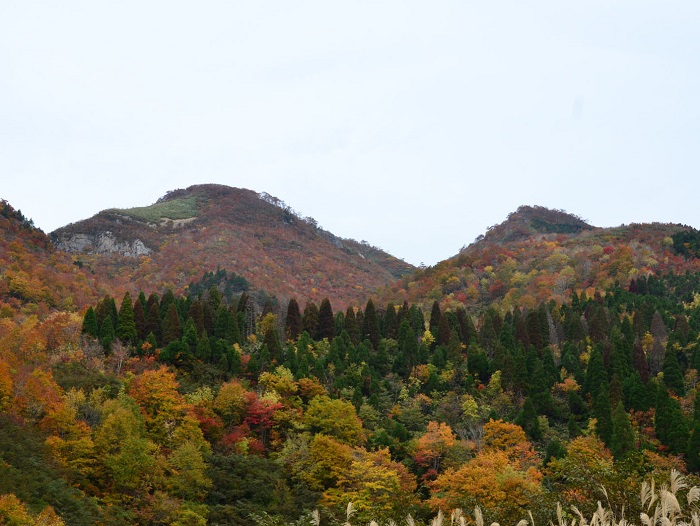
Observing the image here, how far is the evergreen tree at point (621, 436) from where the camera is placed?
181 feet

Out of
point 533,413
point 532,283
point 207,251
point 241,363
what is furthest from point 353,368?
point 207,251

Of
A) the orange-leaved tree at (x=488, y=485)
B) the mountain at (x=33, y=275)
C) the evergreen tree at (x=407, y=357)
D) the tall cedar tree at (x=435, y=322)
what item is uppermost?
the mountain at (x=33, y=275)

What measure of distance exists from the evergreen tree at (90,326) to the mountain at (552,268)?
6755 centimetres

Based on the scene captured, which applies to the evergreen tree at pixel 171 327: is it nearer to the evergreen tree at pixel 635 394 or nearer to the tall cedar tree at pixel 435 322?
the tall cedar tree at pixel 435 322

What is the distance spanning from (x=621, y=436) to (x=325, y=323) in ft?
129

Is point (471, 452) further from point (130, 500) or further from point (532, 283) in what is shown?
point (532, 283)

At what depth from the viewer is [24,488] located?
3866cm

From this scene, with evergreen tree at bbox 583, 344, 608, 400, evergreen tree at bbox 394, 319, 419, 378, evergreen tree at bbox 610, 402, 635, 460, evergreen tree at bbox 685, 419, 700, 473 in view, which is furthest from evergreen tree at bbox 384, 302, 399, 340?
evergreen tree at bbox 685, 419, 700, 473

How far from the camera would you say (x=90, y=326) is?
68125 millimetres

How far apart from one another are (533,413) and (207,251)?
135 m

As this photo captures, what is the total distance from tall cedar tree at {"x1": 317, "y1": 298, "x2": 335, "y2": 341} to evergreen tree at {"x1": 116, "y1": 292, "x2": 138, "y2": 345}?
23.2m

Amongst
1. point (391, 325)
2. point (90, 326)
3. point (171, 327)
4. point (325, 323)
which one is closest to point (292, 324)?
point (325, 323)

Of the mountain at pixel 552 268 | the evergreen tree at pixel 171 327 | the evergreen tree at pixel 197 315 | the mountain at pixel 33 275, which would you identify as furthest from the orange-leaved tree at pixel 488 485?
the mountain at pixel 552 268

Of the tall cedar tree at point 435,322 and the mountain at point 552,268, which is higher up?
the mountain at point 552,268
